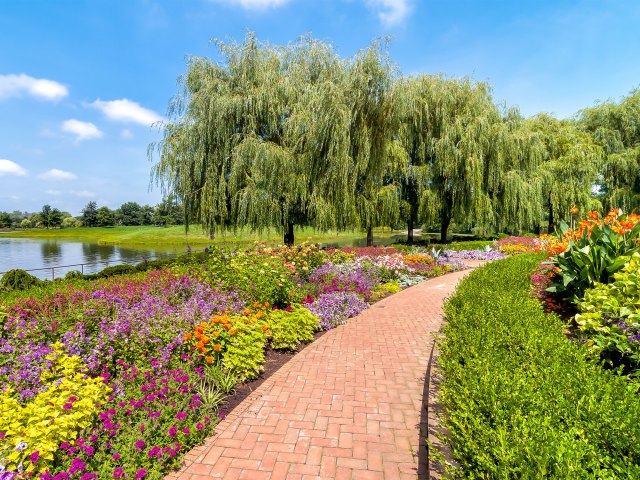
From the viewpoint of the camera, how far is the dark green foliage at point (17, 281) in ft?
26.3

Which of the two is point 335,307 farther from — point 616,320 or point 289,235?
point 289,235

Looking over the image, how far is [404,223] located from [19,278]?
1623 cm

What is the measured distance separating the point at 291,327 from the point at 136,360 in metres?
2.26

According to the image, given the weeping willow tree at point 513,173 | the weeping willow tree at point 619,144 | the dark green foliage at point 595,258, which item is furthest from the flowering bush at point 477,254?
the weeping willow tree at point 619,144

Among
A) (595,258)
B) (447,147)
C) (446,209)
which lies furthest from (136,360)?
(446,209)

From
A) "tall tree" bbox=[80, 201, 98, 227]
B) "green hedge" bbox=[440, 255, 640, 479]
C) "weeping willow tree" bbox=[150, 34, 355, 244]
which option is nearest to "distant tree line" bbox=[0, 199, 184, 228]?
"tall tree" bbox=[80, 201, 98, 227]

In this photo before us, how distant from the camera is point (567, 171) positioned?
68.2 feet

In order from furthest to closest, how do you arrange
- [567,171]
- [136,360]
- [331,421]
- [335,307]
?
[567,171] < [335,307] < [136,360] < [331,421]

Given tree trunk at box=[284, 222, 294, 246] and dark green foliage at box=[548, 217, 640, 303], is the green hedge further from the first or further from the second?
tree trunk at box=[284, 222, 294, 246]

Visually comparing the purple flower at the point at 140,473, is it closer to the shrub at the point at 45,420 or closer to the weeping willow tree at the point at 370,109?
the shrub at the point at 45,420

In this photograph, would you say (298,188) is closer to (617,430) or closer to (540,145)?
(617,430)

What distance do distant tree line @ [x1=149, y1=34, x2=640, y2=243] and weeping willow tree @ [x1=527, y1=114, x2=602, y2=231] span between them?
3171 mm

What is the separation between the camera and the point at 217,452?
2943 mm

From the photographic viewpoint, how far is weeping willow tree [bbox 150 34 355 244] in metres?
12.9
